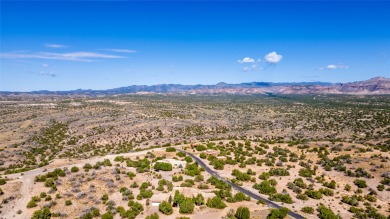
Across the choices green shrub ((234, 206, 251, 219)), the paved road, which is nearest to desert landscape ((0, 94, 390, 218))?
the paved road

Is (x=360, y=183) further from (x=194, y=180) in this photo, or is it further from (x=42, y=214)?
(x=42, y=214)

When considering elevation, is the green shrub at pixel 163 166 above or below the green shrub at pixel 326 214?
above

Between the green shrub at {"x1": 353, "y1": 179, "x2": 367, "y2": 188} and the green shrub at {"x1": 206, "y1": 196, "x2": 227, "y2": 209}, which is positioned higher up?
the green shrub at {"x1": 206, "y1": 196, "x2": 227, "y2": 209}

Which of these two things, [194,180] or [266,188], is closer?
[266,188]

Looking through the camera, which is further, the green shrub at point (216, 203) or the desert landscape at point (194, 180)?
the green shrub at point (216, 203)

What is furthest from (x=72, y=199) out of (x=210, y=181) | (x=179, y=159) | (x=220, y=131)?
(x=220, y=131)

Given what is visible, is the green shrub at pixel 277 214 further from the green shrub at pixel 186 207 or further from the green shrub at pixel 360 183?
the green shrub at pixel 360 183

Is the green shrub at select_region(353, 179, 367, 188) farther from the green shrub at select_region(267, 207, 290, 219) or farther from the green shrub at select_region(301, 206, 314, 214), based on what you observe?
the green shrub at select_region(267, 207, 290, 219)

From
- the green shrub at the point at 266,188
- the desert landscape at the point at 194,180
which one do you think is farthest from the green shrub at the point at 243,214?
the green shrub at the point at 266,188

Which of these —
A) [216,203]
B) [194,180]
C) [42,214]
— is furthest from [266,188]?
[42,214]

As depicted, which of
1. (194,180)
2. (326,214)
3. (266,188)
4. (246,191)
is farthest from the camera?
(194,180)

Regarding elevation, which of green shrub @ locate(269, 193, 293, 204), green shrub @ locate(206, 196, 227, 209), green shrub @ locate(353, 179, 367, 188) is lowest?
green shrub @ locate(353, 179, 367, 188)

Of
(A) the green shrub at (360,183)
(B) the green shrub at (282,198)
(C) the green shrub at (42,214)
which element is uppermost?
(C) the green shrub at (42,214)
